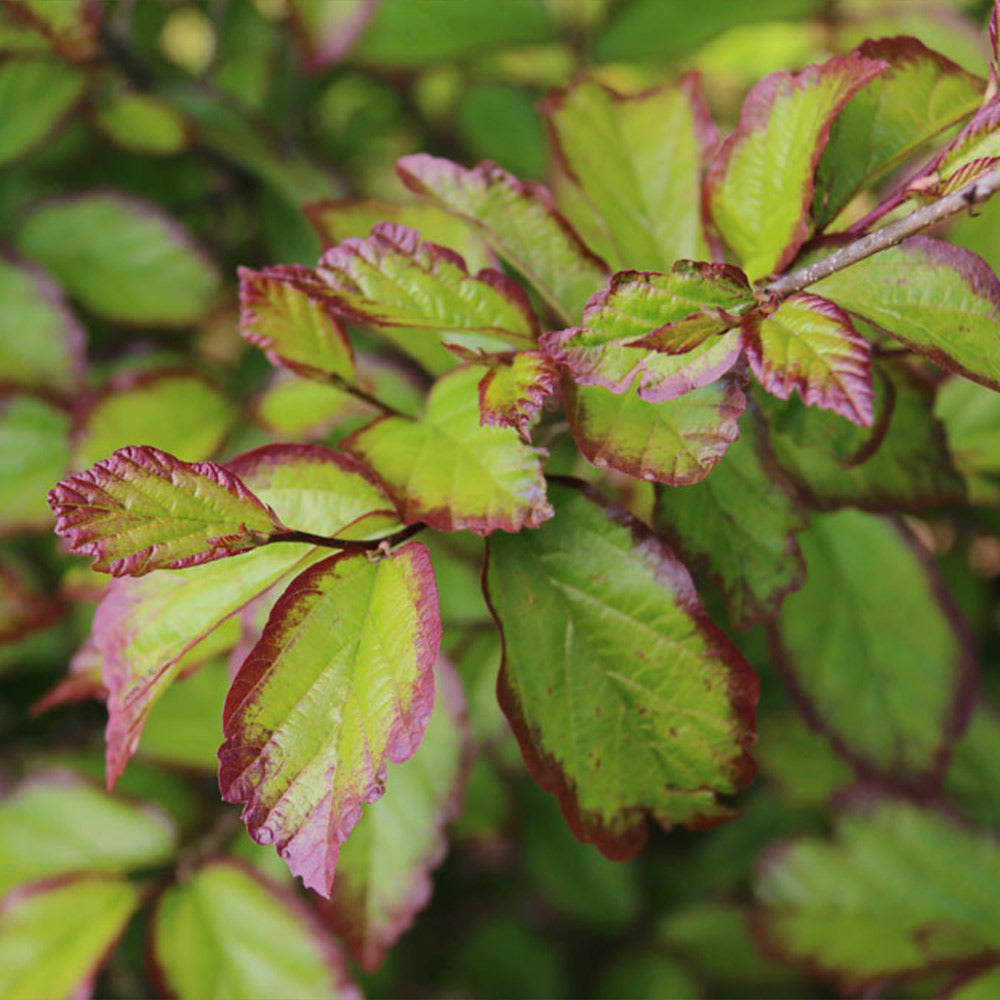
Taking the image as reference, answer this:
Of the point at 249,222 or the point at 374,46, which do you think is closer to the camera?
the point at 374,46

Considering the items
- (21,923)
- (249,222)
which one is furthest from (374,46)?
(21,923)

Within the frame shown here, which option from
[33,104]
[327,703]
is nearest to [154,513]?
[327,703]

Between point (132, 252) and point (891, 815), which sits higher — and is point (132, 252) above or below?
above

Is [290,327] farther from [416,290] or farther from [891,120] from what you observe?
[891,120]

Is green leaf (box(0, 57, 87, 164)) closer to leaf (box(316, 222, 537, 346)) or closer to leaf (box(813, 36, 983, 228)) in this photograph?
leaf (box(316, 222, 537, 346))

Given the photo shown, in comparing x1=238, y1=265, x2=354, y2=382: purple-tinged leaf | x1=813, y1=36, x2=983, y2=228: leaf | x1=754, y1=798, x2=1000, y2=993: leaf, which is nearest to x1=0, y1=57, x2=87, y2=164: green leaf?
x1=238, y1=265, x2=354, y2=382: purple-tinged leaf

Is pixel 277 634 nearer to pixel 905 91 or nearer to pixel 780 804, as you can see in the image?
pixel 905 91

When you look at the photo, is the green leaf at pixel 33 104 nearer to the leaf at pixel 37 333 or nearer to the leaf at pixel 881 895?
the leaf at pixel 37 333
